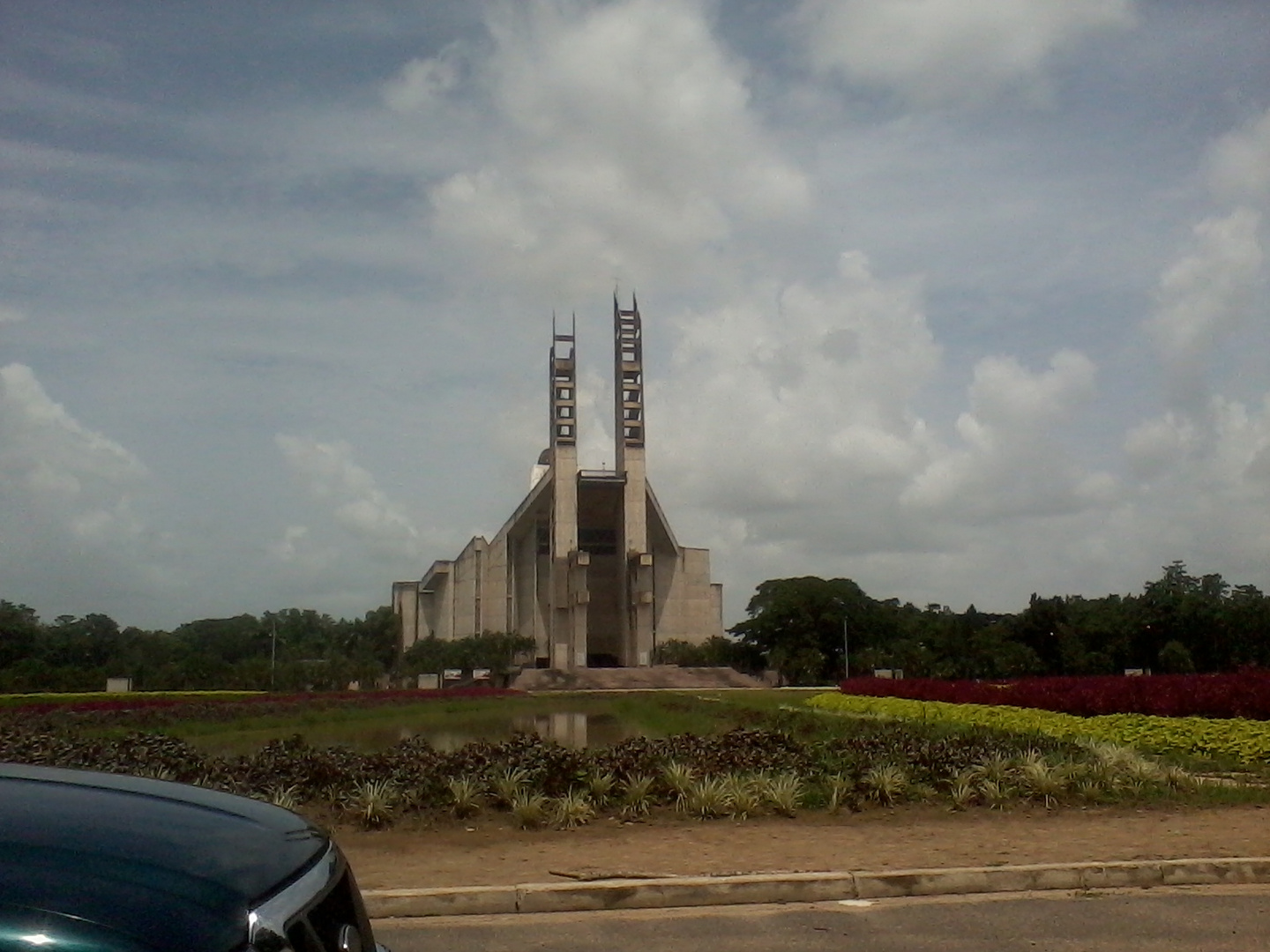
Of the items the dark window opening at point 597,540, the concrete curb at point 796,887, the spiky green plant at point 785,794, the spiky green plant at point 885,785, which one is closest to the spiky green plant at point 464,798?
the spiky green plant at point 785,794

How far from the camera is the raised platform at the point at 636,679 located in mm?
50000

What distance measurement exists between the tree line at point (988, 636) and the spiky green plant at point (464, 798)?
39.6 meters

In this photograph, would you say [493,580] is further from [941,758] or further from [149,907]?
[149,907]

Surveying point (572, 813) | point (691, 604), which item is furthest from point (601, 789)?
point (691, 604)

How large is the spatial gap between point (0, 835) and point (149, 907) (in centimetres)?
43

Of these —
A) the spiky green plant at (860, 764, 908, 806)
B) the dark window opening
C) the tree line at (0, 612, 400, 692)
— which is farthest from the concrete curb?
the dark window opening

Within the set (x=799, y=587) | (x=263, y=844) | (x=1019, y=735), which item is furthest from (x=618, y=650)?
(x=263, y=844)

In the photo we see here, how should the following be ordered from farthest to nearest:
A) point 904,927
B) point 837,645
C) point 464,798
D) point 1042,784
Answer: point 837,645, point 1042,784, point 464,798, point 904,927

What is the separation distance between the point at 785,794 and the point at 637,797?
1110 mm

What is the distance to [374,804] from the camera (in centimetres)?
838

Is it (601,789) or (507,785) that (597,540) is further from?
(507,785)

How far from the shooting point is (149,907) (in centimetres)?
232

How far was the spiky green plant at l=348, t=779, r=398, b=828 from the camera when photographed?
27.4ft

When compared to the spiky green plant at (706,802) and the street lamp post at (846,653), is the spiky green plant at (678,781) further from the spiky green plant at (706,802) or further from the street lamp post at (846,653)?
the street lamp post at (846,653)
